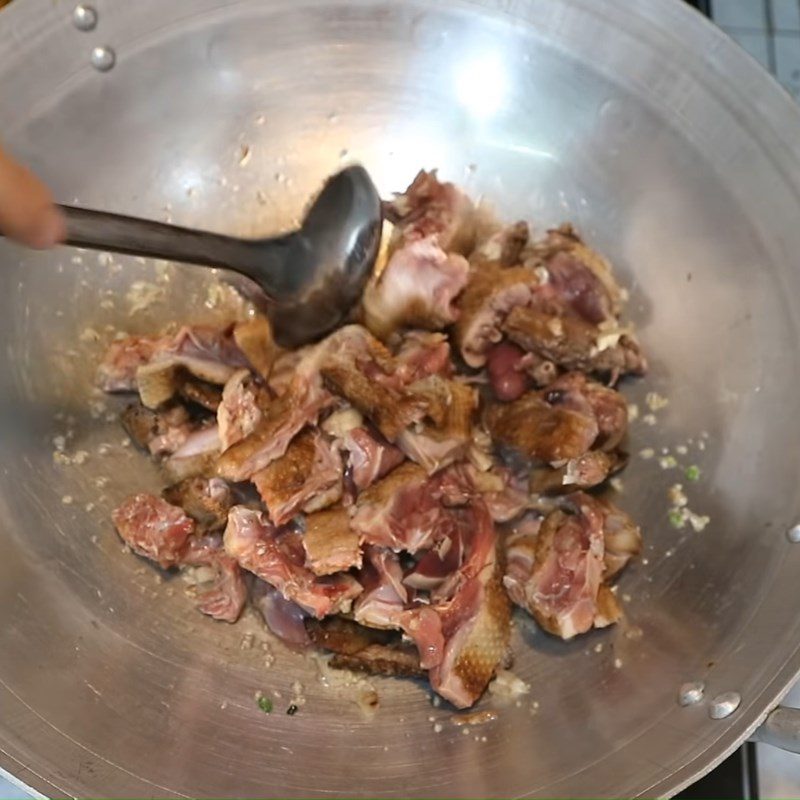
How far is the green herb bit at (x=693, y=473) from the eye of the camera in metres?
1.62

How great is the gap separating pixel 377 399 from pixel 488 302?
316 millimetres

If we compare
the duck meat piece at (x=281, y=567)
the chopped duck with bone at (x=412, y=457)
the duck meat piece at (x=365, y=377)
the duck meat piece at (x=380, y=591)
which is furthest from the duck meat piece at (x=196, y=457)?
the duck meat piece at (x=380, y=591)

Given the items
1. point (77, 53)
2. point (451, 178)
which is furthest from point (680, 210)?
point (77, 53)

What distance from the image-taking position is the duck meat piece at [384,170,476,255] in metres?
1.69

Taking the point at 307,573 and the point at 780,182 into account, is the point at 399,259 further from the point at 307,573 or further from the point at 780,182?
the point at 780,182

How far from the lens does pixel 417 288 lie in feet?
5.40

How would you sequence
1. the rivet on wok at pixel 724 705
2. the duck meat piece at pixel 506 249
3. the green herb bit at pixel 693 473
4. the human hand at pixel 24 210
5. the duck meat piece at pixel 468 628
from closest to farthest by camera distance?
the human hand at pixel 24 210, the rivet on wok at pixel 724 705, the duck meat piece at pixel 468 628, the green herb bit at pixel 693 473, the duck meat piece at pixel 506 249

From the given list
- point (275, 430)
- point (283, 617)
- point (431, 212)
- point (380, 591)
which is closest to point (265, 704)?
point (283, 617)

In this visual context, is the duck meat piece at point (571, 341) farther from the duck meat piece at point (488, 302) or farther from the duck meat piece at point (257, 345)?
the duck meat piece at point (257, 345)

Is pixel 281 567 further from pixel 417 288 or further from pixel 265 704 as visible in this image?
pixel 417 288

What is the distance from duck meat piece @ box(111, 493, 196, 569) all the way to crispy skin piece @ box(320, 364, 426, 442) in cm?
37

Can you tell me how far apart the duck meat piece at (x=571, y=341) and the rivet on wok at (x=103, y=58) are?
0.96 metres

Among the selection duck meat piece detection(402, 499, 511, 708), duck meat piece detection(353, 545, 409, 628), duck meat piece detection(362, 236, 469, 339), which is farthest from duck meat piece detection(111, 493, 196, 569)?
duck meat piece detection(362, 236, 469, 339)

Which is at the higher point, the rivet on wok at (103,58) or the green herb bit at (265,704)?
the rivet on wok at (103,58)
